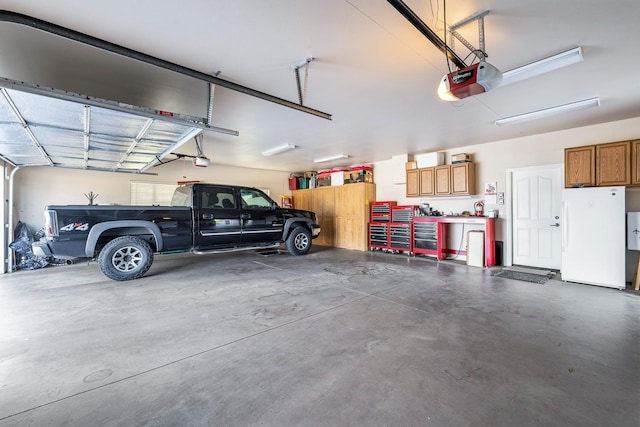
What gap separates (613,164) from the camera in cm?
421

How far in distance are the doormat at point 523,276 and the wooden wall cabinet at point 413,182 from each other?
105 inches

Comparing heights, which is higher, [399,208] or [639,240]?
[399,208]

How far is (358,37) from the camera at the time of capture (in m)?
2.39

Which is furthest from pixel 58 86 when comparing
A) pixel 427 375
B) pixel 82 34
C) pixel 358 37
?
pixel 427 375

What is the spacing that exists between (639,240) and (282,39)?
5989mm

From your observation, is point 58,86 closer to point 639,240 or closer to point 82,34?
point 82,34

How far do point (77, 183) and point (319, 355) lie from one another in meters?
7.60

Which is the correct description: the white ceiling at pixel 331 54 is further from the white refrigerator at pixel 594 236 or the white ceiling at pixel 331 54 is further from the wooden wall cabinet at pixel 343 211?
the wooden wall cabinet at pixel 343 211

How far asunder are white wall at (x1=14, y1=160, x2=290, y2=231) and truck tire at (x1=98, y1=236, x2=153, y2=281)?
132 inches

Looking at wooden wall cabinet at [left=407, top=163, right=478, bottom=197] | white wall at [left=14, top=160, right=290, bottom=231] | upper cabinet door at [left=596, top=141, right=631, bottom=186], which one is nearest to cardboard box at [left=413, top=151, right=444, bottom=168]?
wooden wall cabinet at [left=407, top=163, right=478, bottom=197]

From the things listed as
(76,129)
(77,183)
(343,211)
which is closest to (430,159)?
(343,211)

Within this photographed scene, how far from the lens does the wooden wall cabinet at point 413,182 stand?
22.9ft

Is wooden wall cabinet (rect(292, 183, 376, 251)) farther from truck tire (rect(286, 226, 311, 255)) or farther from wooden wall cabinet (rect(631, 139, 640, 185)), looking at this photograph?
wooden wall cabinet (rect(631, 139, 640, 185))

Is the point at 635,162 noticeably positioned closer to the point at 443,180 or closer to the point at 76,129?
the point at 443,180
